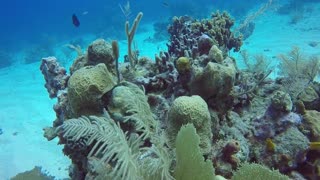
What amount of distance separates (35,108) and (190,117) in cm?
750

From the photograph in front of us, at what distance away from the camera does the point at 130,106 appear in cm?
363

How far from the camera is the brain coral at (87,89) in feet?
12.4

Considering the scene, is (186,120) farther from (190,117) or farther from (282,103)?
(282,103)

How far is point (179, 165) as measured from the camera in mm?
2754

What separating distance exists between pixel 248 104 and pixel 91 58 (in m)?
2.57

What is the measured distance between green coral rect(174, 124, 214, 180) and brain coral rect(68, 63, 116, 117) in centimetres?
157

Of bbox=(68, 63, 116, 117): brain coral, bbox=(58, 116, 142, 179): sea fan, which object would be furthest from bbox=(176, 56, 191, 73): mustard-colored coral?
bbox=(58, 116, 142, 179): sea fan

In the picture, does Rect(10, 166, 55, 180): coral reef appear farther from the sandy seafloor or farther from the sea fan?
the sea fan

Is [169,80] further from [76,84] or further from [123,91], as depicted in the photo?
[76,84]

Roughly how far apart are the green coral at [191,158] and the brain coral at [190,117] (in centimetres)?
54

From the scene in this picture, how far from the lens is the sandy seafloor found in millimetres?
6297

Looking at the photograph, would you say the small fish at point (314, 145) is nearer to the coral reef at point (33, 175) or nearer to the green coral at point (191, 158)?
the green coral at point (191, 158)

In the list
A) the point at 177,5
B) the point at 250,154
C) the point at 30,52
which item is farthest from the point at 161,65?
the point at 177,5

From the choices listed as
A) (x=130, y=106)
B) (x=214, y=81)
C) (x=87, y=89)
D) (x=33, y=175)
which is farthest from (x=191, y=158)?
(x=33, y=175)
